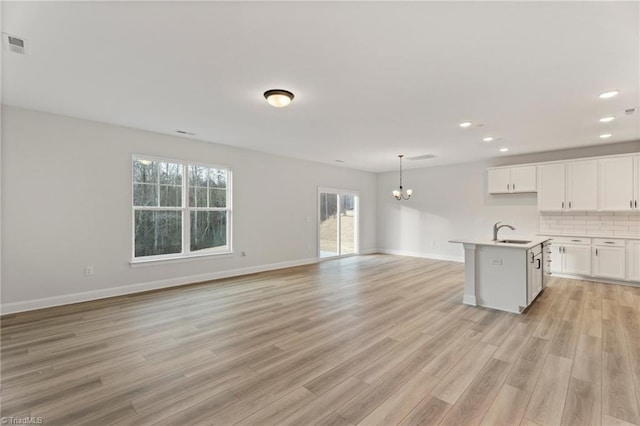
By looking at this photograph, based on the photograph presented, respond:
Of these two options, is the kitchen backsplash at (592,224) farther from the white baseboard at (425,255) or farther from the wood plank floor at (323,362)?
the white baseboard at (425,255)

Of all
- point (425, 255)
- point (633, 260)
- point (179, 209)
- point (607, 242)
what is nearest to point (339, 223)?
point (425, 255)

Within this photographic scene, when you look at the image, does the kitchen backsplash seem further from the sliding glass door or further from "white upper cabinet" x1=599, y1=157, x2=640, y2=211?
the sliding glass door

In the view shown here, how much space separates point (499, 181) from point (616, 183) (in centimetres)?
190

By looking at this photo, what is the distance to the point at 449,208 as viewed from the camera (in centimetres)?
791

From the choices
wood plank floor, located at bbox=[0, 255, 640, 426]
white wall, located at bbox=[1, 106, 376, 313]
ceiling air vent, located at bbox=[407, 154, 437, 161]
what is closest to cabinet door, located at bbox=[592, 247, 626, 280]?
wood plank floor, located at bbox=[0, 255, 640, 426]

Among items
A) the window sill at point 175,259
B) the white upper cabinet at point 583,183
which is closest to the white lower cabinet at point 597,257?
the white upper cabinet at point 583,183

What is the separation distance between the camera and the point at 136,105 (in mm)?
3719

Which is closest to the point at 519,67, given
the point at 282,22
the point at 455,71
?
the point at 455,71

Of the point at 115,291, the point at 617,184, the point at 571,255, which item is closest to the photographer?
the point at 115,291

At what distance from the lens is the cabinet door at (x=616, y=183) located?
512 centimetres

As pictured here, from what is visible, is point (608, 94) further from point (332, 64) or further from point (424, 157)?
point (424, 157)

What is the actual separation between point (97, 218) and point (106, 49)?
289 centimetres

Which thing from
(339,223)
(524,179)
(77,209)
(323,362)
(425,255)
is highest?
(524,179)

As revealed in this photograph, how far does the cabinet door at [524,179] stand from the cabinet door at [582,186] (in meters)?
0.57
